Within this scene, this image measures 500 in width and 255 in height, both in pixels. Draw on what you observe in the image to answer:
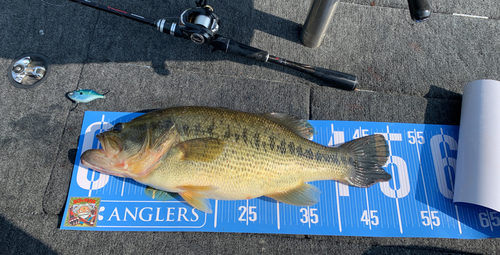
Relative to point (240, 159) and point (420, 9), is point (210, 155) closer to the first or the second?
point (240, 159)

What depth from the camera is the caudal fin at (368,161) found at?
204cm

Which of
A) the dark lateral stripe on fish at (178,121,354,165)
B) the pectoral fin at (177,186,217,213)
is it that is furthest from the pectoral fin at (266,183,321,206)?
the pectoral fin at (177,186,217,213)

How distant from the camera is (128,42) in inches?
102

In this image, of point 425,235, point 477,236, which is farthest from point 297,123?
point 477,236

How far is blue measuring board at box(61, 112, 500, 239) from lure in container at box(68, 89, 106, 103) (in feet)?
0.85

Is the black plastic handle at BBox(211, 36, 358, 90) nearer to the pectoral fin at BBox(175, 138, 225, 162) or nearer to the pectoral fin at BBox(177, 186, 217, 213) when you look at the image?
the pectoral fin at BBox(175, 138, 225, 162)

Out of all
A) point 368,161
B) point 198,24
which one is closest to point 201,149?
point 198,24

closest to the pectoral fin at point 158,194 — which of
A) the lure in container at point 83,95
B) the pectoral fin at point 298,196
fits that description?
the pectoral fin at point 298,196

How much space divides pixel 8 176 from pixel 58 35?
1.47 metres

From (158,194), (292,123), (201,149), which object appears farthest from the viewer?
(158,194)

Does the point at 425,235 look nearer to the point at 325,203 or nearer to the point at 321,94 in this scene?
the point at 325,203

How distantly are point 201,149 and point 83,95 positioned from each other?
4.88 feet

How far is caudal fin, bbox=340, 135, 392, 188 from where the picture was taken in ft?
6.70

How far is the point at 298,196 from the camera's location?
6.39 feet
